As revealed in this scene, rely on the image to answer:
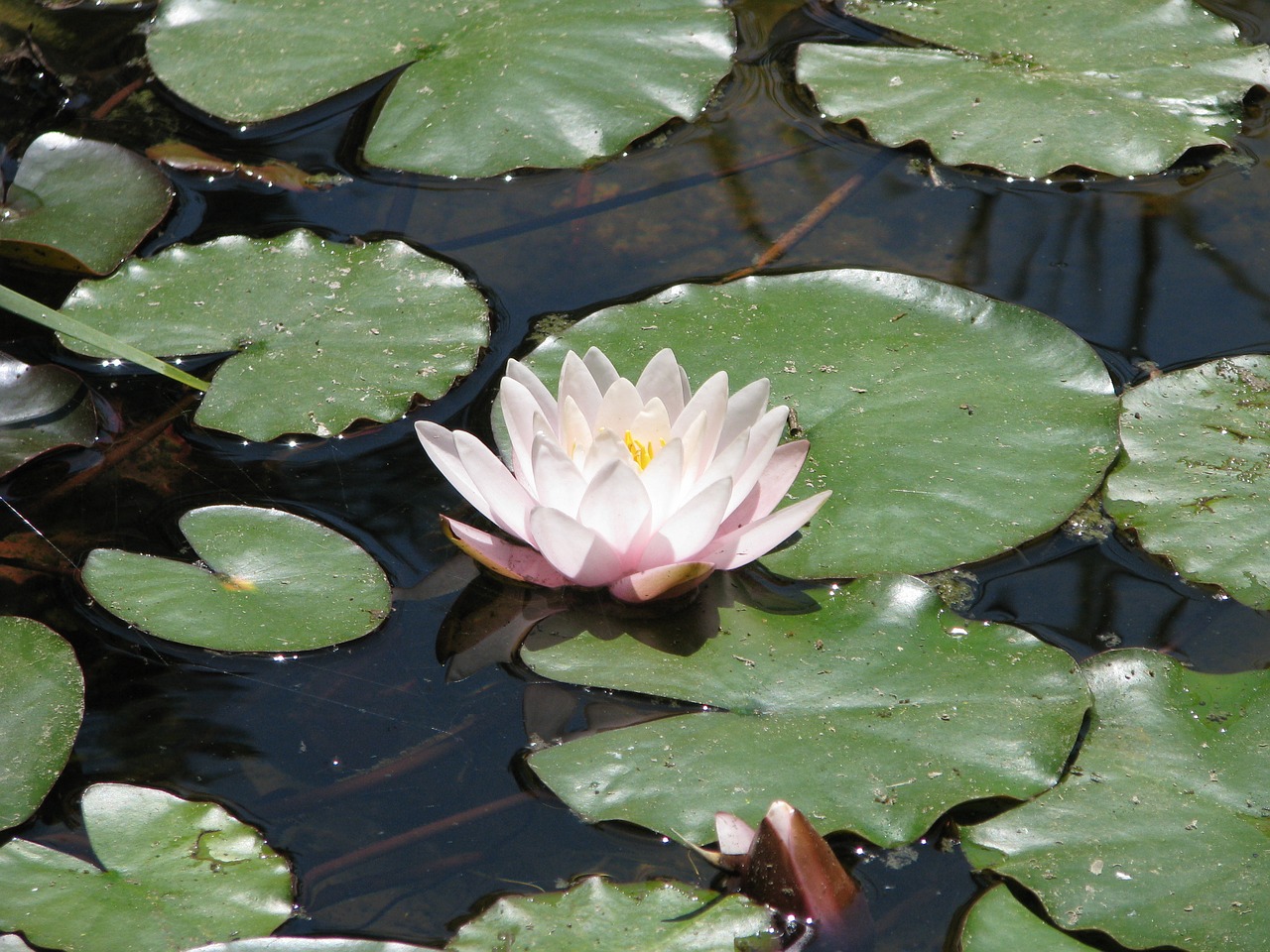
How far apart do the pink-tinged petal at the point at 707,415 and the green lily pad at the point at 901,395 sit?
233mm

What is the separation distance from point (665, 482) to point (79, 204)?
1935 millimetres

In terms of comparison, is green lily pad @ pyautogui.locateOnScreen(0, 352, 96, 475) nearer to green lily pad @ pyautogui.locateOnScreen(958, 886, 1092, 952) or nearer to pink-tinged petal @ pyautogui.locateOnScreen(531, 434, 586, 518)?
pink-tinged petal @ pyautogui.locateOnScreen(531, 434, 586, 518)

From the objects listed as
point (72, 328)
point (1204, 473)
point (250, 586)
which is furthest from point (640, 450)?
point (72, 328)

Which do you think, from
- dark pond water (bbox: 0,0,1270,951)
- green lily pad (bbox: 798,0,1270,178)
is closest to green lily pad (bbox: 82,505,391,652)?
dark pond water (bbox: 0,0,1270,951)

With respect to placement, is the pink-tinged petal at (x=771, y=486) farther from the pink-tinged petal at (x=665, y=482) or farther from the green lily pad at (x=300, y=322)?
the green lily pad at (x=300, y=322)

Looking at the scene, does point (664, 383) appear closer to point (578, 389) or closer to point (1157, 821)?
point (578, 389)

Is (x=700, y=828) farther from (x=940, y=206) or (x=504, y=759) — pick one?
(x=940, y=206)

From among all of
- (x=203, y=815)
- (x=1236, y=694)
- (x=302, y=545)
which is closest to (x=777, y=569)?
(x=1236, y=694)

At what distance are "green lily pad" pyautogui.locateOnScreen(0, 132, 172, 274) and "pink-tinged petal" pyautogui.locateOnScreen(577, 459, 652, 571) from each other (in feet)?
5.29

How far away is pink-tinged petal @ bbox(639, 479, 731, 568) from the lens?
1.84 metres

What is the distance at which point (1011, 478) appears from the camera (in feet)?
6.97

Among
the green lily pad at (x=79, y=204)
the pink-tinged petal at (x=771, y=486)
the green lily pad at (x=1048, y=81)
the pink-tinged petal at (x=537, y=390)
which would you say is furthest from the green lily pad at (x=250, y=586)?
the green lily pad at (x=1048, y=81)

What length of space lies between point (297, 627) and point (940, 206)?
1.90 m

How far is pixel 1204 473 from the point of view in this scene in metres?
2.13
